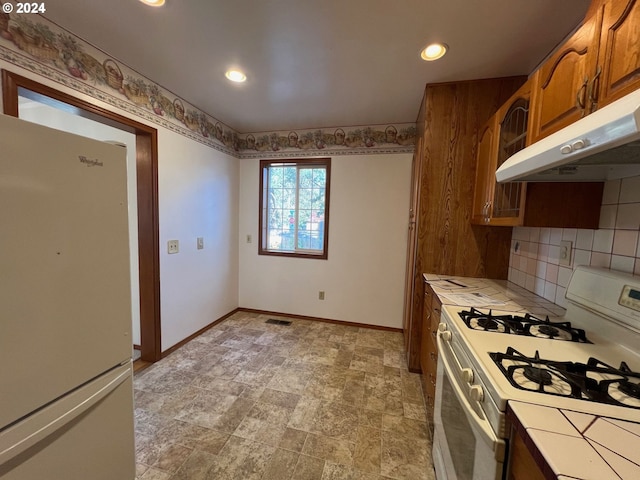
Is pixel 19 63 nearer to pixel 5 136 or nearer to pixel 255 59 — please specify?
pixel 5 136

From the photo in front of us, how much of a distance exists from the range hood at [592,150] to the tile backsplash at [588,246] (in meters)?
0.11

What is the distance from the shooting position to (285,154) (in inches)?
129

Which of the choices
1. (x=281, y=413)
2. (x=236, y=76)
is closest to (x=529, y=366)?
(x=281, y=413)

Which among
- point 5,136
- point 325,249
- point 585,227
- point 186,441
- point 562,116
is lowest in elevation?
point 186,441

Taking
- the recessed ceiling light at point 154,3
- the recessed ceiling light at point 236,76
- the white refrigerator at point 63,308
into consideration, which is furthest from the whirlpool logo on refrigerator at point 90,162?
the recessed ceiling light at point 236,76

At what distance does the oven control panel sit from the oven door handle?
0.66 metres

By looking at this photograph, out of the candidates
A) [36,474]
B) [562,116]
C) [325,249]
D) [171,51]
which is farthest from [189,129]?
[562,116]

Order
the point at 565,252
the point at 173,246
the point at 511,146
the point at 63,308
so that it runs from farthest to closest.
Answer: the point at 173,246 < the point at 511,146 < the point at 565,252 < the point at 63,308

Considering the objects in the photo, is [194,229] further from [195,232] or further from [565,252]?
[565,252]

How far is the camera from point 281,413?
177cm

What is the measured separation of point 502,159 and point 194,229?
2.79 meters

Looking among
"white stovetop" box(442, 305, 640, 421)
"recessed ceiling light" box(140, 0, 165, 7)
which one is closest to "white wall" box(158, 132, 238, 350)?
"recessed ceiling light" box(140, 0, 165, 7)

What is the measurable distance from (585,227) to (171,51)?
2.70 metres

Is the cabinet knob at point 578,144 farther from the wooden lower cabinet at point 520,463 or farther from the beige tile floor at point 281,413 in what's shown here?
the beige tile floor at point 281,413
